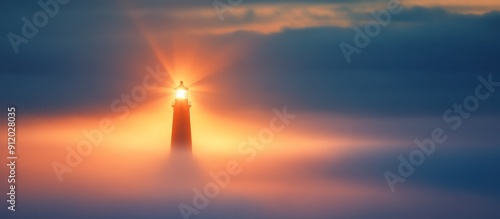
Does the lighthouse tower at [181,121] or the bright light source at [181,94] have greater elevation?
the bright light source at [181,94]

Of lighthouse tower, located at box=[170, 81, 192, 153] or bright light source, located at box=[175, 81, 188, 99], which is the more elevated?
bright light source, located at box=[175, 81, 188, 99]

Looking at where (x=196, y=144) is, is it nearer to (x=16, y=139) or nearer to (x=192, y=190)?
(x=192, y=190)

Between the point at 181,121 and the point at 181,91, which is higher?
the point at 181,91

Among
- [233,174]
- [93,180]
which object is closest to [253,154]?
[233,174]

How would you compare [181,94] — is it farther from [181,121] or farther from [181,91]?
[181,121]

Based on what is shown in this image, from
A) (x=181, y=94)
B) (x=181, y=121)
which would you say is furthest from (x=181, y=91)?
(x=181, y=121)

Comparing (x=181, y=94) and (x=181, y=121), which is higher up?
(x=181, y=94)

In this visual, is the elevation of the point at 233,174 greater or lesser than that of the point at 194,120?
lesser

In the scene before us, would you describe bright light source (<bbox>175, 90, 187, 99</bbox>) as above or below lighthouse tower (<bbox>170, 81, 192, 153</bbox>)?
above
